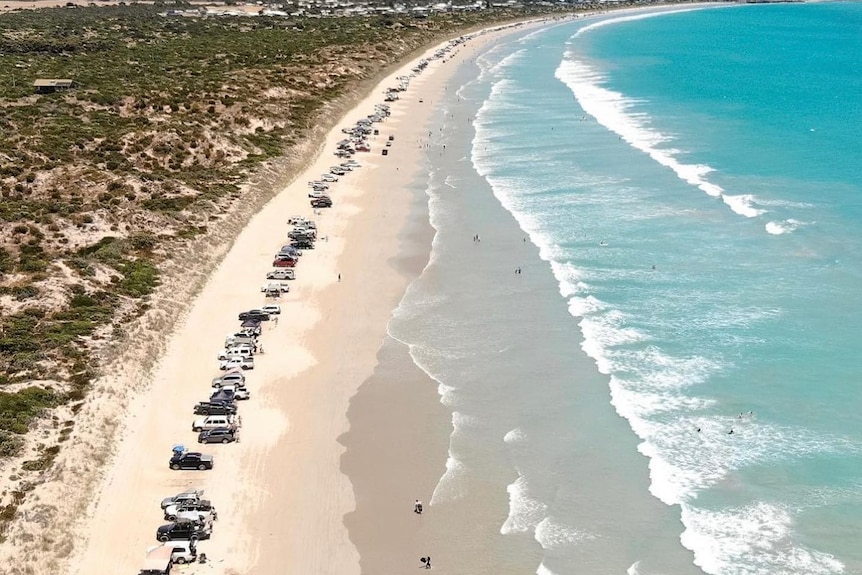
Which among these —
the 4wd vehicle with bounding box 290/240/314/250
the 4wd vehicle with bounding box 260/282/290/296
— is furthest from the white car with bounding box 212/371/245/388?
the 4wd vehicle with bounding box 290/240/314/250

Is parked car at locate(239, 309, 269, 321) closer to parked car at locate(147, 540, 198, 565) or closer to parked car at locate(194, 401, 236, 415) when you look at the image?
parked car at locate(194, 401, 236, 415)

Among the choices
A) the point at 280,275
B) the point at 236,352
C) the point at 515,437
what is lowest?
the point at 515,437

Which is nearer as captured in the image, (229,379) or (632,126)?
(229,379)

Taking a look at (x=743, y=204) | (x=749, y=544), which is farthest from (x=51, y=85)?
(x=749, y=544)

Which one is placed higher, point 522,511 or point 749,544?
point 522,511

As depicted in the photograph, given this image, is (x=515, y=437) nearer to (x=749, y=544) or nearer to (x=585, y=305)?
(x=749, y=544)

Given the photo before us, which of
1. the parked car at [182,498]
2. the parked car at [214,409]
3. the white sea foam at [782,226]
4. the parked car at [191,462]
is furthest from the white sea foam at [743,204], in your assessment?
the parked car at [182,498]

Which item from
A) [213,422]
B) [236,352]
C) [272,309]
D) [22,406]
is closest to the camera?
[22,406]
